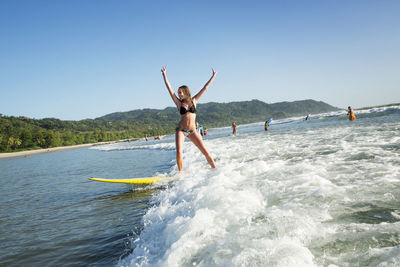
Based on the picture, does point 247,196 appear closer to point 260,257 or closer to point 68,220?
point 260,257

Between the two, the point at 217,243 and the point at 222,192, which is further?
the point at 222,192

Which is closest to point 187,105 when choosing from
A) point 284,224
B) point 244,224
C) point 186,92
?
point 186,92

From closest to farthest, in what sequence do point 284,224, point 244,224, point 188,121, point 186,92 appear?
point 284,224 → point 244,224 → point 186,92 → point 188,121

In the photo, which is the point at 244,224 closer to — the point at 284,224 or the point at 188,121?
the point at 284,224

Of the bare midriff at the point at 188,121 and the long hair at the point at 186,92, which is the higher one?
the long hair at the point at 186,92

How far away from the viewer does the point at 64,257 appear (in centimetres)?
373

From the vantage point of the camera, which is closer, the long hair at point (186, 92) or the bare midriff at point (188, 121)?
the long hair at point (186, 92)

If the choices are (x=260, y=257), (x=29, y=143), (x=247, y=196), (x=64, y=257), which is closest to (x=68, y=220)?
(x=64, y=257)

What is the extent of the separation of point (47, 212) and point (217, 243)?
225 inches

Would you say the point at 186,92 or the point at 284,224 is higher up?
the point at 186,92

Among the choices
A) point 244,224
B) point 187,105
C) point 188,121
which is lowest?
point 244,224

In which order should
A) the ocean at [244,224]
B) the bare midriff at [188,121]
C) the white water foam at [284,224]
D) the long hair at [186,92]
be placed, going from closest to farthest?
1. the white water foam at [284,224]
2. the ocean at [244,224]
3. the long hair at [186,92]
4. the bare midriff at [188,121]

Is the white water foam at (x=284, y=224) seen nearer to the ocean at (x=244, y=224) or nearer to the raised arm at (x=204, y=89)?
the ocean at (x=244, y=224)

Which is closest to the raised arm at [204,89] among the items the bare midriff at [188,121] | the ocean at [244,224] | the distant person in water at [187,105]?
the distant person in water at [187,105]
